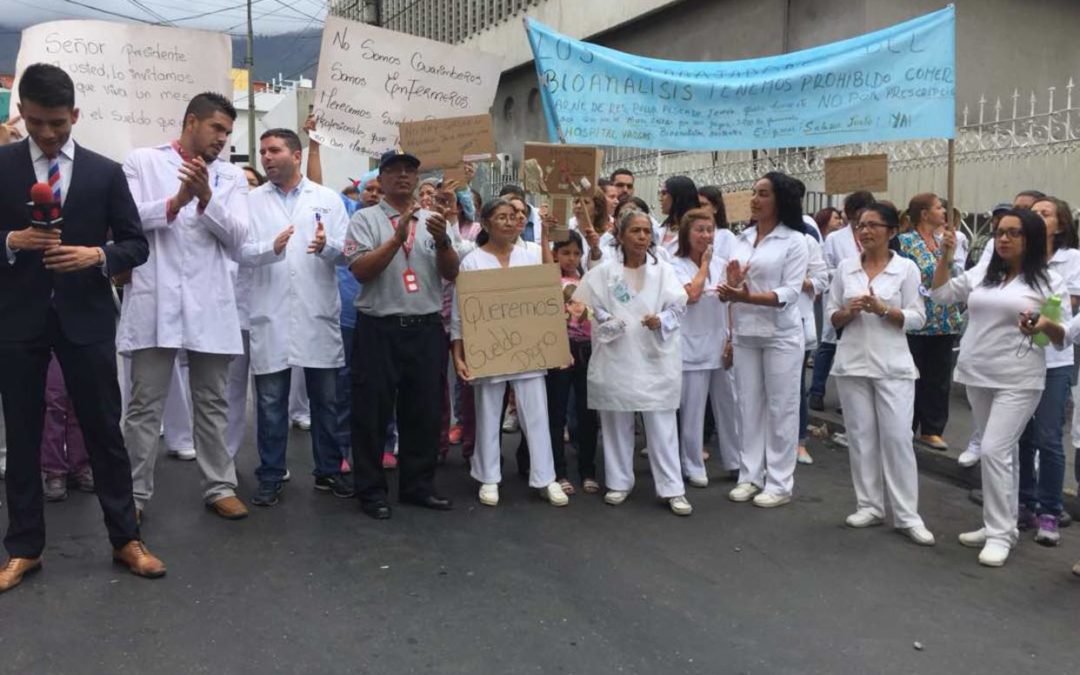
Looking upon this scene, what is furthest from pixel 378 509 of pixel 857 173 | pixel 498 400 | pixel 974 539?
pixel 857 173

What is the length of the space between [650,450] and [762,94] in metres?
2.78

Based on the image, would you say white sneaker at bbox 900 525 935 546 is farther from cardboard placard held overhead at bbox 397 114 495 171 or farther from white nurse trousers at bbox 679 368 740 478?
cardboard placard held overhead at bbox 397 114 495 171

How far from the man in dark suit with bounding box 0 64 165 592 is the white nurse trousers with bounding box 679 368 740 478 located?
11.1 ft

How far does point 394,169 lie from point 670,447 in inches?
92.4

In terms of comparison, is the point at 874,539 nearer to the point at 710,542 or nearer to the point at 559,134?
the point at 710,542

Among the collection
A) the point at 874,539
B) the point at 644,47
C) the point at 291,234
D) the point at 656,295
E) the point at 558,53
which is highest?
the point at 644,47

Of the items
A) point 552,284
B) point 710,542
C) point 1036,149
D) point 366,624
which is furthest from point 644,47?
point 366,624

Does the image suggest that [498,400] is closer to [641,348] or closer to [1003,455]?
[641,348]

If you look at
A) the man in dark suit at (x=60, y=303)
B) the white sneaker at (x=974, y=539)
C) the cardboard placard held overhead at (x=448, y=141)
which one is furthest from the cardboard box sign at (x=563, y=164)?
the white sneaker at (x=974, y=539)

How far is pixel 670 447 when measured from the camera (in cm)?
561

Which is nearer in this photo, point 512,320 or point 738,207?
point 512,320

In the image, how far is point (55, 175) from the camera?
3.96 metres

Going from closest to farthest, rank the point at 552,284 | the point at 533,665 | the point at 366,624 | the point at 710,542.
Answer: the point at 533,665 → the point at 366,624 → the point at 710,542 → the point at 552,284

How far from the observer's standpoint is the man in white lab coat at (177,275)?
4.74 m
